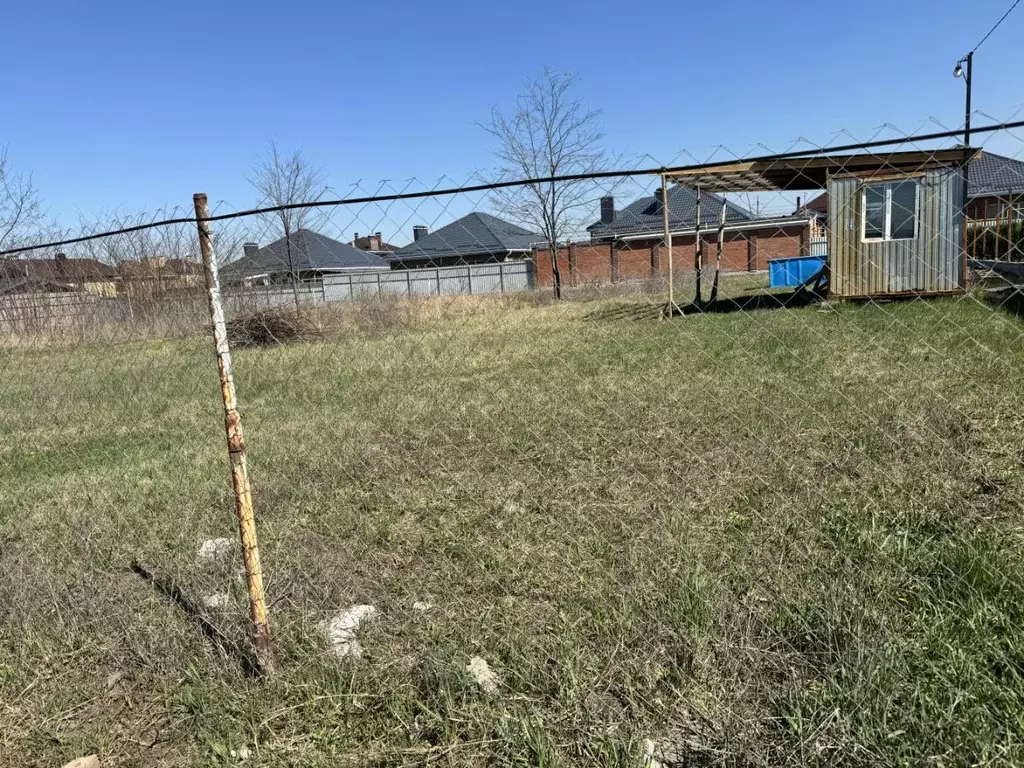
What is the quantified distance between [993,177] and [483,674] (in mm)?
9233

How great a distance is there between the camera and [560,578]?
2.96m

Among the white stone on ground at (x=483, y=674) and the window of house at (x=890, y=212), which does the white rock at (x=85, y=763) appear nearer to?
the white stone on ground at (x=483, y=674)

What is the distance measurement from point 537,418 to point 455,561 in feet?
8.75

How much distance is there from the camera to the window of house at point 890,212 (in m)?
11.7

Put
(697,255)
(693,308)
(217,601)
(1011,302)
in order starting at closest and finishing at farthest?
(217,601) < (697,255) < (1011,302) < (693,308)

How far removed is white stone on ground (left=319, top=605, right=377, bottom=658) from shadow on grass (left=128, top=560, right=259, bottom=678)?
281 mm

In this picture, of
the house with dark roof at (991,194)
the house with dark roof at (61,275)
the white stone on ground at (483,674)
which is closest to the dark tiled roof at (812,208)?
the house with dark roof at (991,194)

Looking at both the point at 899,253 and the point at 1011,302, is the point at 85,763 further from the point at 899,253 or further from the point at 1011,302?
the point at 899,253

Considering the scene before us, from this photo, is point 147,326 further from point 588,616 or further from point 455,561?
point 588,616

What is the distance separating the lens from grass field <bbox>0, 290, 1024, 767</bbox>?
202 centimetres

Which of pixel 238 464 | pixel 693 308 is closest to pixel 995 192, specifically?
pixel 238 464

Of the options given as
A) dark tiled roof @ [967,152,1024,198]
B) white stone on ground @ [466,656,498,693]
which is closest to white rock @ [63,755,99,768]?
white stone on ground @ [466,656,498,693]

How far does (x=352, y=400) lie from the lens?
7.16 meters

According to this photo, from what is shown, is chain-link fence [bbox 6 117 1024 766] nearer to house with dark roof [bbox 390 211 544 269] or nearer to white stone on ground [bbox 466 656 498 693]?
white stone on ground [bbox 466 656 498 693]
